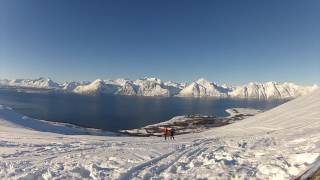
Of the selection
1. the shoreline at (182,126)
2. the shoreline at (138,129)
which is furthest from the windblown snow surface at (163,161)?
the shoreline at (182,126)

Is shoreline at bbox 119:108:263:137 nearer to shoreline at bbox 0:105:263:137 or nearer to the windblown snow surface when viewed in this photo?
shoreline at bbox 0:105:263:137

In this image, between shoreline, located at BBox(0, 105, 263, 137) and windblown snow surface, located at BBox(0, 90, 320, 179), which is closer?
windblown snow surface, located at BBox(0, 90, 320, 179)

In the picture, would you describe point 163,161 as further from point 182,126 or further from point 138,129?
point 182,126

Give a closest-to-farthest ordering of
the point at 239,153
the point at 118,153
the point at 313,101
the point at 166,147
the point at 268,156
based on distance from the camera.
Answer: the point at 268,156, the point at 239,153, the point at 118,153, the point at 166,147, the point at 313,101

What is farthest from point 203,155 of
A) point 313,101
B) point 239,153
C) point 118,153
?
point 313,101

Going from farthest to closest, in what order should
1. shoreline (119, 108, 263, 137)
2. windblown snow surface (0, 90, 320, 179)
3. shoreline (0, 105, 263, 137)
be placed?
1. shoreline (119, 108, 263, 137)
2. shoreline (0, 105, 263, 137)
3. windblown snow surface (0, 90, 320, 179)

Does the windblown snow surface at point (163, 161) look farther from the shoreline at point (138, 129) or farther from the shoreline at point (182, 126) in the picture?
the shoreline at point (182, 126)

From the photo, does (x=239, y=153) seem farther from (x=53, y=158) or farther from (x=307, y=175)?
(x=53, y=158)

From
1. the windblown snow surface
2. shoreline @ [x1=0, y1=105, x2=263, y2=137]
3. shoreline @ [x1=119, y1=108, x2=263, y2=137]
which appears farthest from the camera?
shoreline @ [x1=119, y1=108, x2=263, y2=137]

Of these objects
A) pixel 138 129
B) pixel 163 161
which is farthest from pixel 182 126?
pixel 163 161

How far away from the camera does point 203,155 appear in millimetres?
17562

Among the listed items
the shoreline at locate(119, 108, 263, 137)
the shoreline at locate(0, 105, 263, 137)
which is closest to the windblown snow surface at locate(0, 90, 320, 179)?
the shoreline at locate(0, 105, 263, 137)

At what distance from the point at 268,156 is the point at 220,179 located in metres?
3.99

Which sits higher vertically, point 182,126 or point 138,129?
point 182,126
